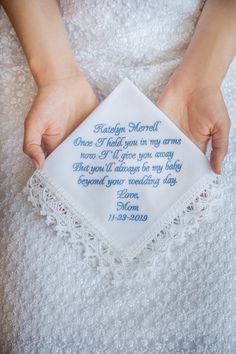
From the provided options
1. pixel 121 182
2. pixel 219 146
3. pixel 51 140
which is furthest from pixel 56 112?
pixel 219 146

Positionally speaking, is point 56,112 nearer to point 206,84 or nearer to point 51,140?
point 51,140

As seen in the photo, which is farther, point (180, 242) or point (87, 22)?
point (87, 22)

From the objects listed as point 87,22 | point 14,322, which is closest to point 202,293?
point 14,322

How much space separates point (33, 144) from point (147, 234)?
0.82 ft

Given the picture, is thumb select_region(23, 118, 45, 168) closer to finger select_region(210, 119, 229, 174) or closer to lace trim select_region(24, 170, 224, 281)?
lace trim select_region(24, 170, 224, 281)

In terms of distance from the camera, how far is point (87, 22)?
876 millimetres

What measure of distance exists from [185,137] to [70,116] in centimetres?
23

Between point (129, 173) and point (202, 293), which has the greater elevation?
point (129, 173)

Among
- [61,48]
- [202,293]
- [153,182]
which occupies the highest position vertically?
[61,48]

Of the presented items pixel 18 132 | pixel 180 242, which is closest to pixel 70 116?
pixel 18 132

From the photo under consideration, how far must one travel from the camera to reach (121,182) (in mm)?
755

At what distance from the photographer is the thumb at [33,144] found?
75 cm

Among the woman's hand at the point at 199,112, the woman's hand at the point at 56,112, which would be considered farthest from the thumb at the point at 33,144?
the woman's hand at the point at 199,112

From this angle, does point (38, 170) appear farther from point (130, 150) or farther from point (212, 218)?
point (212, 218)
